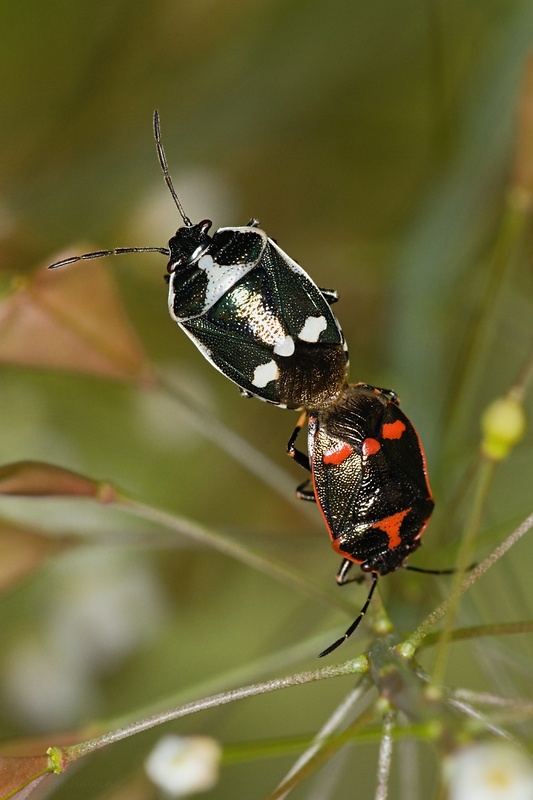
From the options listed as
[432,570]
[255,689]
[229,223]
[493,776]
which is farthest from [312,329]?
[229,223]

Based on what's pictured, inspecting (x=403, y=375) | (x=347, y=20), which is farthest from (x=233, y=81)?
(x=403, y=375)

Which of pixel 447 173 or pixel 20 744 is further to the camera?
pixel 447 173

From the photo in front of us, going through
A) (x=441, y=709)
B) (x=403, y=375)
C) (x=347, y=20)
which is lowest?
(x=441, y=709)

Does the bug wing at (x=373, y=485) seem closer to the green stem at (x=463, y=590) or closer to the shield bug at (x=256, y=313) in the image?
the shield bug at (x=256, y=313)

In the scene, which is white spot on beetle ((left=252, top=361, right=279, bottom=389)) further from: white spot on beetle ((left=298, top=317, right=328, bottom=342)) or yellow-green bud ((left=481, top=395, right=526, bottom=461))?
yellow-green bud ((left=481, top=395, right=526, bottom=461))

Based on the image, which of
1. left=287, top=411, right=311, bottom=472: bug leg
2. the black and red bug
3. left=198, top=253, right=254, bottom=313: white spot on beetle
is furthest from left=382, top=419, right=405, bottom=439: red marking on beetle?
left=198, top=253, right=254, bottom=313: white spot on beetle

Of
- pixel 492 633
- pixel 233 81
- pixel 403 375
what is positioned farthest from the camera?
pixel 233 81

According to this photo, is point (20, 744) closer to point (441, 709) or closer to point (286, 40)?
point (441, 709)
